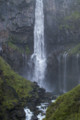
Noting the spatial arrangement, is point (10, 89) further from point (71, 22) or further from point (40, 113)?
point (71, 22)

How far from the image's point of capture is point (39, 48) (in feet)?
137

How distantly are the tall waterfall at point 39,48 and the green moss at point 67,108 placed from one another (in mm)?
30988

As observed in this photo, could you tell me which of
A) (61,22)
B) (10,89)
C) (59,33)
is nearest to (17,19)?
(59,33)

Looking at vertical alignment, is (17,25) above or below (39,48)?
above

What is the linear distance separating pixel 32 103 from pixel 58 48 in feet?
61.4

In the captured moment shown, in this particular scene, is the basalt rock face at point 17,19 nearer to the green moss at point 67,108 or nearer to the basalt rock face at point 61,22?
the basalt rock face at point 61,22

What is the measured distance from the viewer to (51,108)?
345 inches

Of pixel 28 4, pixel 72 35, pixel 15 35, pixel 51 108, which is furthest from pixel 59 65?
pixel 51 108

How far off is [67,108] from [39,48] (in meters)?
34.2

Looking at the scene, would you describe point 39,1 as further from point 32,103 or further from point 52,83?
point 32,103

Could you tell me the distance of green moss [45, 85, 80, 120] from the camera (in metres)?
7.71

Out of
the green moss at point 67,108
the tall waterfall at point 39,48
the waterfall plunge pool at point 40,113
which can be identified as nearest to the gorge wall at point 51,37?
the tall waterfall at point 39,48

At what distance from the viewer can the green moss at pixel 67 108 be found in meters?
7.71

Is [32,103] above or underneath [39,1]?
underneath
